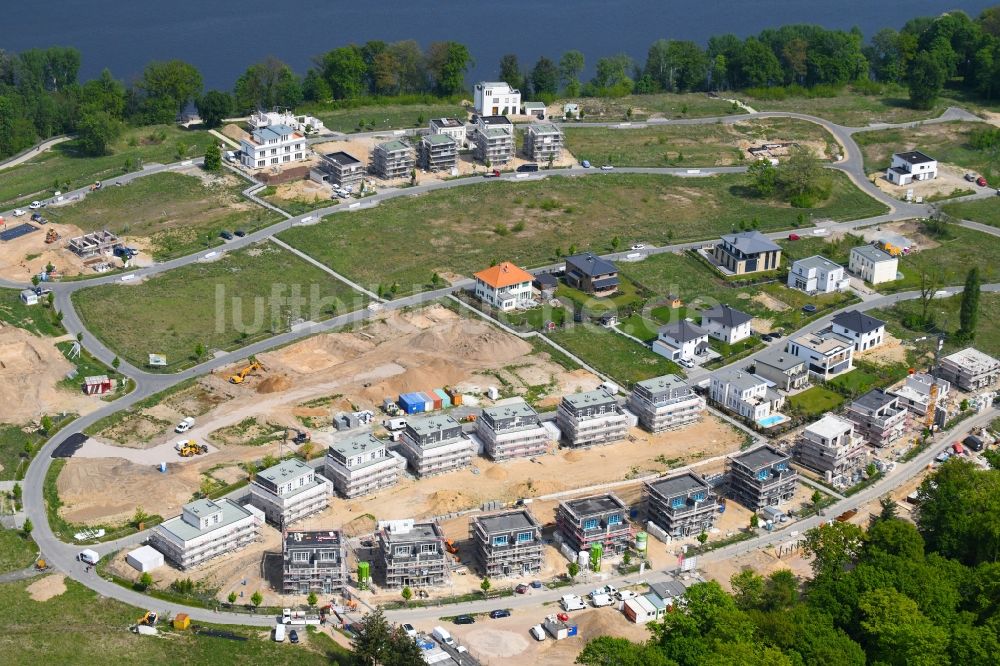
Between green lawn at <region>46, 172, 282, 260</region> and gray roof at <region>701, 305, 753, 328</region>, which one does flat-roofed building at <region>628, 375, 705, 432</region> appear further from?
green lawn at <region>46, 172, 282, 260</region>

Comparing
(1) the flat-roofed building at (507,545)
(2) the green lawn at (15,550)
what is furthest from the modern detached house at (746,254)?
(2) the green lawn at (15,550)

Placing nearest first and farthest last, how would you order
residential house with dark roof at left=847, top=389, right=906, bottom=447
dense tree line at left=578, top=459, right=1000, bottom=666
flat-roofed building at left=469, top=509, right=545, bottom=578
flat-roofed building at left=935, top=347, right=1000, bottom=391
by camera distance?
dense tree line at left=578, top=459, right=1000, bottom=666, flat-roofed building at left=469, top=509, right=545, bottom=578, residential house with dark roof at left=847, top=389, right=906, bottom=447, flat-roofed building at left=935, top=347, right=1000, bottom=391

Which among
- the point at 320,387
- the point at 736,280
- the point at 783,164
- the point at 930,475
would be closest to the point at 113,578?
the point at 320,387

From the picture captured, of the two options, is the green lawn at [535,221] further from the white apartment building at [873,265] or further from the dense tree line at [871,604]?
the dense tree line at [871,604]

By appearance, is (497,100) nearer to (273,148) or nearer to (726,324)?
(273,148)

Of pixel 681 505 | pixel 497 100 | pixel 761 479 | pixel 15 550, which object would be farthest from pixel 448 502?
pixel 497 100

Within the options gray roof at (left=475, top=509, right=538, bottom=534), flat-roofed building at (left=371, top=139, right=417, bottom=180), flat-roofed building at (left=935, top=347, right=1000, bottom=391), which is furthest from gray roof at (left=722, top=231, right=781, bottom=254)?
gray roof at (left=475, top=509, right=538, bottom=534)
